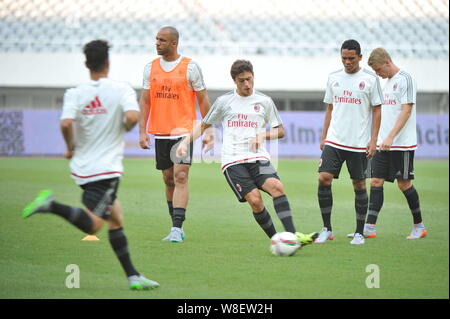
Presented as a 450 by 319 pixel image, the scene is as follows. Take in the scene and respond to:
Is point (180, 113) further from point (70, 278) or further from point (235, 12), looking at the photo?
point (235, 12)

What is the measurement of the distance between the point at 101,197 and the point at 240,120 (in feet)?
7.35

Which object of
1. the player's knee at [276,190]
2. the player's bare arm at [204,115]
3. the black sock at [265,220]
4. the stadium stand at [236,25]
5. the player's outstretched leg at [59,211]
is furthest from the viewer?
the stadium stand at [236,25]

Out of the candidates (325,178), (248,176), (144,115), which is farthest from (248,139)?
(144,115)

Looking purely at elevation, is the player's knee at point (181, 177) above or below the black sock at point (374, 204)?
above

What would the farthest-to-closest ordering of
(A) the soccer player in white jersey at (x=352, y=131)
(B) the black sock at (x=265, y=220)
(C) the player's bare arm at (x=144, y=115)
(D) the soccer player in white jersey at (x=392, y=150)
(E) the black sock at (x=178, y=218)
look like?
1. (D) the soccer player in white jersey at (x=392, y=150)
2. (C) the player's bare arm at (x=144, y=115)
3. (E) the black sock at (x=178, y=218)
4. (A) the soccer player in white jersey at (x=352, y=131)
5. (B) the black sock at (x=265, y=220)

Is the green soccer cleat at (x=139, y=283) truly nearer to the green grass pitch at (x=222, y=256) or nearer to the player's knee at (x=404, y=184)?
the green grass pitch at (x=222, y=256)

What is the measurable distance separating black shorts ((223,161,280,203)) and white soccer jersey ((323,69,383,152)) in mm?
1167

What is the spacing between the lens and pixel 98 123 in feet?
18.8

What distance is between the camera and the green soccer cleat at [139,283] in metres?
5.63

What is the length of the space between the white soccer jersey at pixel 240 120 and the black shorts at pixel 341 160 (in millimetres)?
974

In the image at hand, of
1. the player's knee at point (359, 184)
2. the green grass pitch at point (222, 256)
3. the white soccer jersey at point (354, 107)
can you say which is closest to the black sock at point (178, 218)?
the green grass pitch at point (222, 256)

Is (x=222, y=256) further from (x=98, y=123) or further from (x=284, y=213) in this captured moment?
(x=98, y=123)

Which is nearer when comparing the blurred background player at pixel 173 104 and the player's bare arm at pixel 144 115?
the blurred background player at pixel 173 104

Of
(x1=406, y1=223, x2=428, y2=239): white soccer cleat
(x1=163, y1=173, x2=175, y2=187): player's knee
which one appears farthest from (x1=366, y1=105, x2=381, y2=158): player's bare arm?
(x1=163, y1=173, x2=175, y2=187): player's knee
